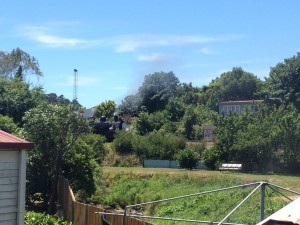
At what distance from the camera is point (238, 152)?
49.3 metres

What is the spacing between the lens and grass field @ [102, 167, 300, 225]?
28.0 metres

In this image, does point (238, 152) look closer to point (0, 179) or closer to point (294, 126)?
point (294, 126)

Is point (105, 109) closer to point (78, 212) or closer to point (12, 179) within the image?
point (78, 212)

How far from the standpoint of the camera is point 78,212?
19.5 meters

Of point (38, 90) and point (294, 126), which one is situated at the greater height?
point (38, 90)

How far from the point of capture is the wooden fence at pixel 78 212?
53.4 ft

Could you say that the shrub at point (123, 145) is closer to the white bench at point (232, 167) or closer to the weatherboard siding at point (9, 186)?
the white bench at point (232, 167)

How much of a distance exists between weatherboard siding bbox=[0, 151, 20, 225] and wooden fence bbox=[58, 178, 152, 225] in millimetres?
4733

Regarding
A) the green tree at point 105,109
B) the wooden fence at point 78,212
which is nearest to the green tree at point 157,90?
the green tree at point 105,109

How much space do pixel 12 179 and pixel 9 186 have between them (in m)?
0.15

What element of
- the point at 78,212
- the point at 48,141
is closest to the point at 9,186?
the point at 78,212

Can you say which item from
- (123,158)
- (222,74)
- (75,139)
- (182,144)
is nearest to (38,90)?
(123,158)

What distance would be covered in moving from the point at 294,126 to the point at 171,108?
32267 mm

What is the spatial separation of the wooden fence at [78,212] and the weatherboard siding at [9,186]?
15.5 ft
